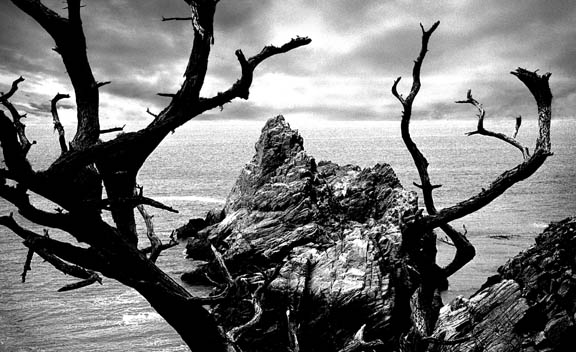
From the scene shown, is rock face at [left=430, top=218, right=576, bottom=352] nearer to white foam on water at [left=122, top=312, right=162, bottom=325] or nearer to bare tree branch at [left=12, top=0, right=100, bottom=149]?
bare tree branch at [left=12, top=0, right=100, bottom=149]

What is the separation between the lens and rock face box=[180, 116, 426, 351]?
1884cm

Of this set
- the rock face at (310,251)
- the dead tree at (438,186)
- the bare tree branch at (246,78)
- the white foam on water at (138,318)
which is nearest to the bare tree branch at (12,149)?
the bare tree branch at (246,78)

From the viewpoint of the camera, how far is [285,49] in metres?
6.52

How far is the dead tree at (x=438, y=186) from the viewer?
1104cm

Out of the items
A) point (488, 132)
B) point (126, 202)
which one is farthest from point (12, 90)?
point (488, 132)

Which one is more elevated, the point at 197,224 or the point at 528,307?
the point at 528,307

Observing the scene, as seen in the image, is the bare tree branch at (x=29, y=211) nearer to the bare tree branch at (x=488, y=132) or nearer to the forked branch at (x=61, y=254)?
the forked branch at (x=61, y=254)

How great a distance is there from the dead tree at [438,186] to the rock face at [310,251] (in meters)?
2.78

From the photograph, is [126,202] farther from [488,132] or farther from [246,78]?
[488,132]

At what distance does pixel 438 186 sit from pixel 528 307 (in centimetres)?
421

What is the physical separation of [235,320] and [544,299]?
12732 mm

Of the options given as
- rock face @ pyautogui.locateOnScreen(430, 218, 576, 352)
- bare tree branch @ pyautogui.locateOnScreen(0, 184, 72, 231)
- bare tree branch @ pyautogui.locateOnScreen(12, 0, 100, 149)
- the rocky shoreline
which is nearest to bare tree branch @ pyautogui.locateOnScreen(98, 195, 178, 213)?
bare tree branch @ pyautogui.locateOnScreen(0, 184, 72, 231)

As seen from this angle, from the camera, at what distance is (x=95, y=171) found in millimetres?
6707

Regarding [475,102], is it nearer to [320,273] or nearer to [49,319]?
[320,273]
